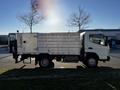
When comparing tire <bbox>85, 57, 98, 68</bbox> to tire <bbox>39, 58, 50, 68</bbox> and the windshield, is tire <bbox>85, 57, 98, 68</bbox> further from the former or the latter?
tire <bbox>39, 58, 50, 68</bbox>

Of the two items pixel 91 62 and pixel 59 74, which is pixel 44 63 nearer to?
pixel 91 62

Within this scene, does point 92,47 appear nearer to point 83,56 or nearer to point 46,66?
point 83,56

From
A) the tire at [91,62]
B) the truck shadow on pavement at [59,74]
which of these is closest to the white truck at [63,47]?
the tire at [91,62]

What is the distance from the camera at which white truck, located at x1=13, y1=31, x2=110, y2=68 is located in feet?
56.1

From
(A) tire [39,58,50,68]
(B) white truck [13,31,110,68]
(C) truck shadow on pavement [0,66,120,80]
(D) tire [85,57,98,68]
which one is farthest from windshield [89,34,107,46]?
(A) tire [39,58,50,68]

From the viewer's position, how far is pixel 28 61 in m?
18.2

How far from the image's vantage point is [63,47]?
683 inches

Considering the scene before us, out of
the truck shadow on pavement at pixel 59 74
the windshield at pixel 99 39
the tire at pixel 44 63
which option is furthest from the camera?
the tire at pixel 44 63

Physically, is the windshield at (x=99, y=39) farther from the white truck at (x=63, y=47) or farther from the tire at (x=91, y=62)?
the tire at (x=91, y=62)

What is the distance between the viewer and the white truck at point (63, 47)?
56.1 feet

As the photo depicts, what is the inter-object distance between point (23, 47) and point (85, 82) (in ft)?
24.5

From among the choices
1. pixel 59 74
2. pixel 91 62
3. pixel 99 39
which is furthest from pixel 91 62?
pixel 59 74

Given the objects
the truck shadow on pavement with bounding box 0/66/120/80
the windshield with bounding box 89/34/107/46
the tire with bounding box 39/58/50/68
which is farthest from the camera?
the tire with bounding box 39/58/50/68

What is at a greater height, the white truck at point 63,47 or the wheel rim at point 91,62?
the white truck at point 63,47
